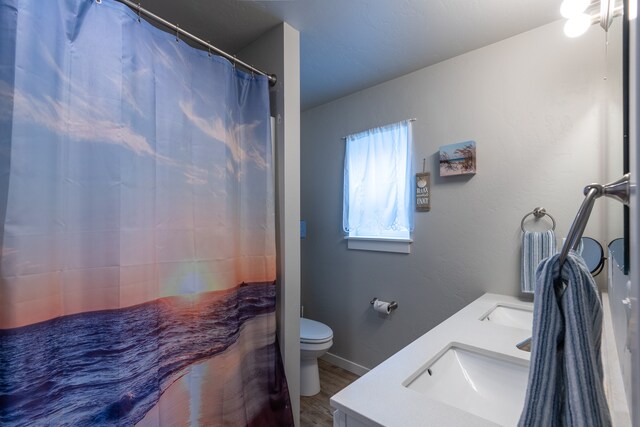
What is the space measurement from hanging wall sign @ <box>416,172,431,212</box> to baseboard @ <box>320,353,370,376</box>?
1.36 meters

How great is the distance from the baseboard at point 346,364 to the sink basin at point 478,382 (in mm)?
1458

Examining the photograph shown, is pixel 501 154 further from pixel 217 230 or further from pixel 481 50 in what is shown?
pixel 217 230

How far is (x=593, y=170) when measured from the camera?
1.45 metres

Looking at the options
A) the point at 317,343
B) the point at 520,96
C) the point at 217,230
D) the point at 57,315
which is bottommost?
the point at 317,343

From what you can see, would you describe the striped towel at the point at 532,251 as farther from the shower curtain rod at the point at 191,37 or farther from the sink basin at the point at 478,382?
the shower curtain rod at the point at 191,37

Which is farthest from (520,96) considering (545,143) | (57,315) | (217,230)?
(57,315)

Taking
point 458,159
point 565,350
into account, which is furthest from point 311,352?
point 565,350

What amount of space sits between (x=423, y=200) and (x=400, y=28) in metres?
1.06

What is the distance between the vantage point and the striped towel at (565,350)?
42cm

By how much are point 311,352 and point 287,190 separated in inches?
46.1

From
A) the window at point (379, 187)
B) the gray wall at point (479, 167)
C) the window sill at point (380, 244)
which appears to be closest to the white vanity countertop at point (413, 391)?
the gray wall at point (479, 167)

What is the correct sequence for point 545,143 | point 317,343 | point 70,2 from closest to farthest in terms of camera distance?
point 70,2 → point 545,143 → point 317,343

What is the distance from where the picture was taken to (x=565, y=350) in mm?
444

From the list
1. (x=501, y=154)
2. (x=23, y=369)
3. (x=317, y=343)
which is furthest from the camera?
(x=317, y=343)
